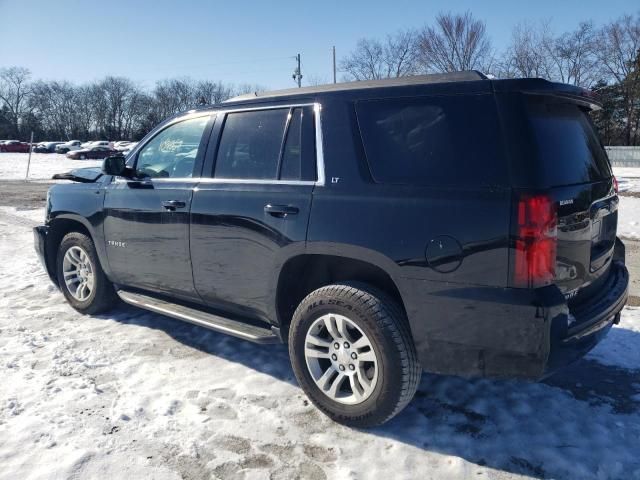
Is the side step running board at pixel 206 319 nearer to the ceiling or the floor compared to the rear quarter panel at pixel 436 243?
nearer to the floor

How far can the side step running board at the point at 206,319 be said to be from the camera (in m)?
3.50

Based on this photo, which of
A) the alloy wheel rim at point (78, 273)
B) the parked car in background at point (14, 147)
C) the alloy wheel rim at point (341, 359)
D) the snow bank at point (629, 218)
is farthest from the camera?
the parked car in background at point (14, 147)

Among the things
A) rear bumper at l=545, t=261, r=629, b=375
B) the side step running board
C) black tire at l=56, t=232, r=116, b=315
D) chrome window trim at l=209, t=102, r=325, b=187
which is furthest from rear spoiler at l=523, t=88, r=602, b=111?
black tire at l=56, t=232, r=116, b=315

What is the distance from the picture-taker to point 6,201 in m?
14.9

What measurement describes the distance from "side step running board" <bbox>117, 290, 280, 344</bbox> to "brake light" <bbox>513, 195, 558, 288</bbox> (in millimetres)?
1621

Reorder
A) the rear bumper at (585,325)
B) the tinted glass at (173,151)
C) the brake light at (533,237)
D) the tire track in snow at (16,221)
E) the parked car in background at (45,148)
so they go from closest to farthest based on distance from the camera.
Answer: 1. the brake light at (533,237)
2. the rear bumper at (585,325)
3. the tinted glass at (173,151)
4. the tire track in snow at (16,221)
5. the parked car in background at (45,148)

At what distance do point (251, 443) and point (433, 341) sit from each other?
1167mm

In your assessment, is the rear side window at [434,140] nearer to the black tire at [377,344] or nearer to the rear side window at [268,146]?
the rear side window at [268,146]

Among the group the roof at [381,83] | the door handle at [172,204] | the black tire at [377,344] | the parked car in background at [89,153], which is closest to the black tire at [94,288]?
the door handle at [172,204]

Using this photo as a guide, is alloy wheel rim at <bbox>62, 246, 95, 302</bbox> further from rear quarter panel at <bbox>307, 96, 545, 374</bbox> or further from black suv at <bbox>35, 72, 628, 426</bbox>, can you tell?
rear quarter panel at <bbox>307, 96, 545, 374</bbox>

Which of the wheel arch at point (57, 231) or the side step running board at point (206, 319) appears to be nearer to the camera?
the side step running board at point (206, 319)

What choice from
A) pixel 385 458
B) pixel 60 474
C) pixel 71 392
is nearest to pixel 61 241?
pixel 71 392

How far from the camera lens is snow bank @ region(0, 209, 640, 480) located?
2775mm

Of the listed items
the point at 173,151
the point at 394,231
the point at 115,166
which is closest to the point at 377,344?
the point at 394,231
